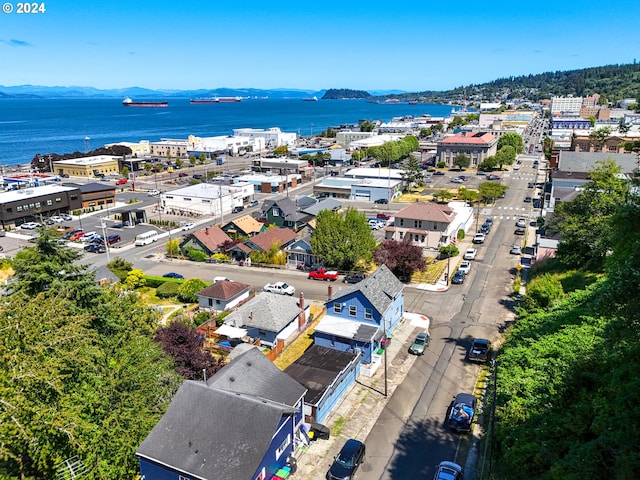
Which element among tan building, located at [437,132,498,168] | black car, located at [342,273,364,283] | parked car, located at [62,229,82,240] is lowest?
black car, located at [342,273,364,283]

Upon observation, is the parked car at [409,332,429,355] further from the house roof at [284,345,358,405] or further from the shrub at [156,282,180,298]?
the shrub at [156,282,180,298]

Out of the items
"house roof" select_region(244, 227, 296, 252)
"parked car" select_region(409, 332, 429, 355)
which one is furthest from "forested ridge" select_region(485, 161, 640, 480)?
"house roof" select_region(244, 227, 296, 252)

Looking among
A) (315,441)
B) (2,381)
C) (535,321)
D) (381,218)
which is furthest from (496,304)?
(2,381)

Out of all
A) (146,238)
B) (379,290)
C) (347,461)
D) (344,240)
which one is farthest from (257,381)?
(146,238)

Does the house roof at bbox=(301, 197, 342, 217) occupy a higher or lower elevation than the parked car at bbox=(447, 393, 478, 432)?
higher

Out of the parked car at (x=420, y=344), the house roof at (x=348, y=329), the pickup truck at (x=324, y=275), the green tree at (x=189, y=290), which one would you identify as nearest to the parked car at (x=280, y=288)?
the pickup truck at (x=324, y=275)

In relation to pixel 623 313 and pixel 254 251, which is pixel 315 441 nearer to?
pixel 623 313
